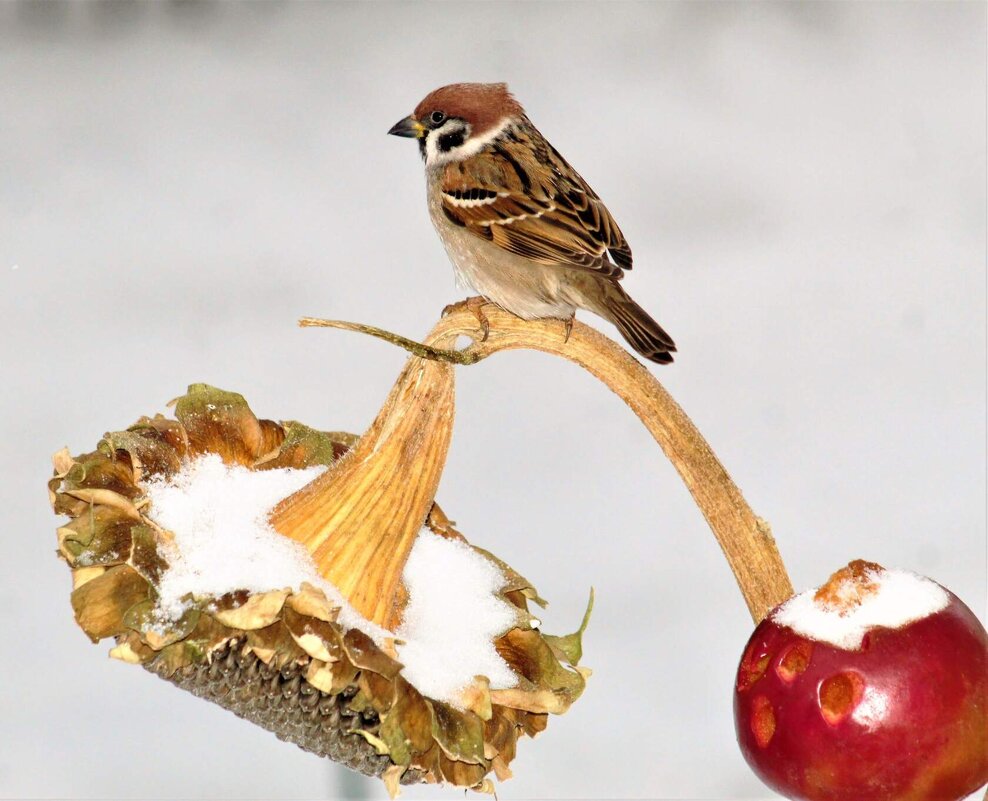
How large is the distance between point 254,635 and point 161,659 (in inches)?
A: 2.2

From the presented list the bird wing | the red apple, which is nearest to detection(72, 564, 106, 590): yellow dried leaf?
the red apple

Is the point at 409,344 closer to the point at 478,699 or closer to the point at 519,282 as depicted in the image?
the point at 478,699

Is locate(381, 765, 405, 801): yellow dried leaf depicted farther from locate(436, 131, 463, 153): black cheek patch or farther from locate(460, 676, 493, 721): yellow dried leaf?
locate(436, 131, 463, 153): black cheek patch

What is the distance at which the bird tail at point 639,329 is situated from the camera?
1021mm

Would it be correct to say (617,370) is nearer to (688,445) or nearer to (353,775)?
(688,445)

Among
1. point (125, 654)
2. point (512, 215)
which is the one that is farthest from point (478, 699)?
point (512, 215)

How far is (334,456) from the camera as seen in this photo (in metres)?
0.87

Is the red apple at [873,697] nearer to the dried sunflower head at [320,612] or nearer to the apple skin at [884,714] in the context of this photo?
the apple skin at [884,714]

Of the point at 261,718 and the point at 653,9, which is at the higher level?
the point at 653,9

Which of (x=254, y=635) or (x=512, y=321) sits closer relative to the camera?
(x=254, y=635)

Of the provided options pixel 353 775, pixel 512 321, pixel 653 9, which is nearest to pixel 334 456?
pixel 512 321

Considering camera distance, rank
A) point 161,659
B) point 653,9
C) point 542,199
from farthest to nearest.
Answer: point 653,9 < point 542,199 < point 161,659

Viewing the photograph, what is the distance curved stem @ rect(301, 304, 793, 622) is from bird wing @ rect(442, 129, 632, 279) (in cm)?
33

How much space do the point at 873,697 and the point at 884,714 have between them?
12 millimetres
